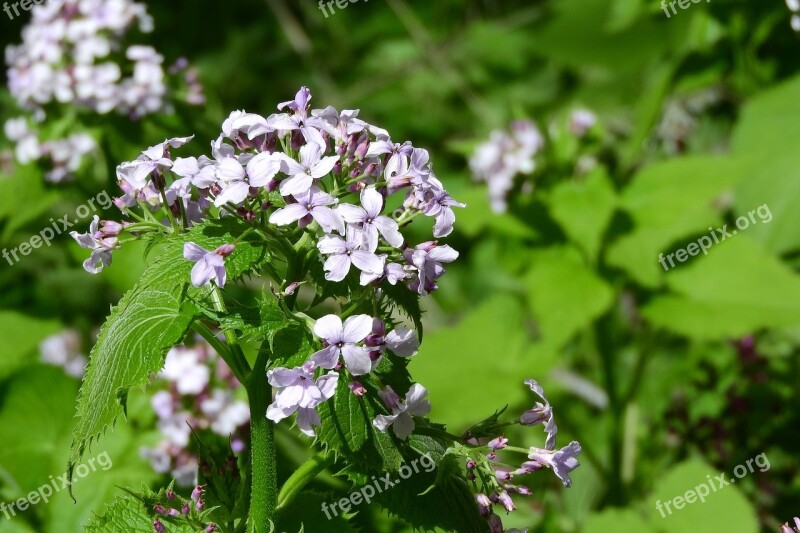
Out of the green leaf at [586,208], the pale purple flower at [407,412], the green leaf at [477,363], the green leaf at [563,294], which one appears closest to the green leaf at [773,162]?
the green leaf at [586,208]

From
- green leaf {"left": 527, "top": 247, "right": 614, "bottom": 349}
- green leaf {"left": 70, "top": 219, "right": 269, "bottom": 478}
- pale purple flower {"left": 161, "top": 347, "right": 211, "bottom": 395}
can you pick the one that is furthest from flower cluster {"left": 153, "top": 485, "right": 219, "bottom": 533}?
green leaf {"left": 527, "top": 247, "right": 614, "bottom": 349}

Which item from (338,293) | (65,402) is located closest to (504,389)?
(65,402)

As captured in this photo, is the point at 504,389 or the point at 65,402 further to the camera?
the point at 504,389

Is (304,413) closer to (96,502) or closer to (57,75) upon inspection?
(96,502)

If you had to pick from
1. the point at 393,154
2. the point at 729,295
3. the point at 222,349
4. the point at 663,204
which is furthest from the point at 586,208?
the point at 222,349

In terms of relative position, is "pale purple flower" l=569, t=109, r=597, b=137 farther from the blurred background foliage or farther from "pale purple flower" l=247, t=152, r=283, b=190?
"pale purple flower" l=247, t=152, r=283, b=190
